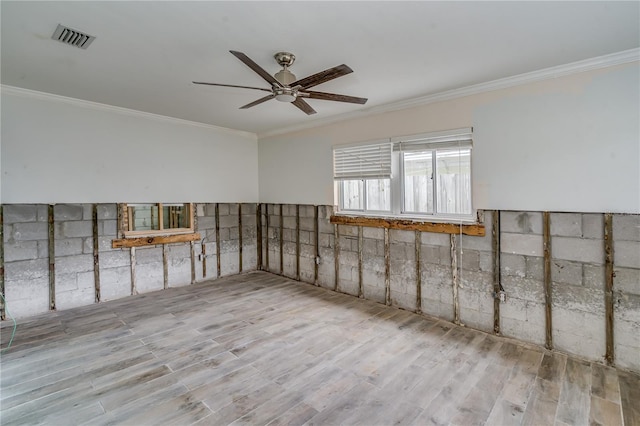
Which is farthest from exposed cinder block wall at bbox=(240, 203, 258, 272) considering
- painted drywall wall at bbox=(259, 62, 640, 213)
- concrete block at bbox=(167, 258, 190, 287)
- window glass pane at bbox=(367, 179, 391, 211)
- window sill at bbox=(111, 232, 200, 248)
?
painted drywall wall at bbox=(259, 62, 640, 213)

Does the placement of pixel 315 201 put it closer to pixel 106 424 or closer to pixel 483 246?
pixel 483 246

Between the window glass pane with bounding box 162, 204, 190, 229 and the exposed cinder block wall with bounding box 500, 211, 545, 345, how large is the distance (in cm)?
503

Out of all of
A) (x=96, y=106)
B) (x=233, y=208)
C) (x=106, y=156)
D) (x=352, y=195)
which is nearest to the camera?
(x=96, y=106)

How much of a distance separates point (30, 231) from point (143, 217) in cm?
145

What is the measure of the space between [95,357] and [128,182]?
2.78m

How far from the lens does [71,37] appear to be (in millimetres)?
2576

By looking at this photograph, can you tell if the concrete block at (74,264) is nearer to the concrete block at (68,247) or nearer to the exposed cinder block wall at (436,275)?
the concrete block at (68,247)

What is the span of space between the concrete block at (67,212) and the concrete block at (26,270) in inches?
24.0

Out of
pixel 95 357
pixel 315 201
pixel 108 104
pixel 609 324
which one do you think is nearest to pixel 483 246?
pixel 609 324

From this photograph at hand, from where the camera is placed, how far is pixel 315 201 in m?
5.53

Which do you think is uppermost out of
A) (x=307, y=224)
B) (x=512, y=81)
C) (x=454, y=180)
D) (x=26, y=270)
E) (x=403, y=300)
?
(x=512, y=81)

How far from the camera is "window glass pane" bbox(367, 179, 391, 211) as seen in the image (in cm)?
466

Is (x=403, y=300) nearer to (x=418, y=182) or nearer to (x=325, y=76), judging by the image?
(x=418, y=182)

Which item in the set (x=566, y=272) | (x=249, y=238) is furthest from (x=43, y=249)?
(x=566, y=272)
